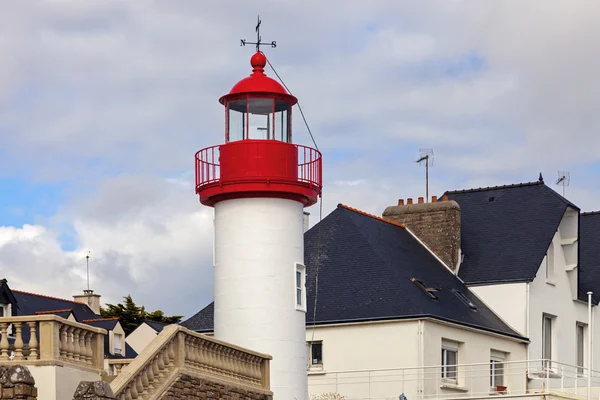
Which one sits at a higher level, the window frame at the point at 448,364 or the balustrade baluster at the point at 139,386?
the balustrade baluster at the point at 139,386

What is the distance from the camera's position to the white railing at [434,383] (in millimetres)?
30547

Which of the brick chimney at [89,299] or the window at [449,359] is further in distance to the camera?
the brick chimney at [89,299]

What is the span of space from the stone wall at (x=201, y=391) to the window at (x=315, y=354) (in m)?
9.23

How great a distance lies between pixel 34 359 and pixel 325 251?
60.6 feet

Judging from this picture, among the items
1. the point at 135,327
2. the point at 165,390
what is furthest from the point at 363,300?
the point at 135,327

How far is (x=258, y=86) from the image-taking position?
82.3 ft

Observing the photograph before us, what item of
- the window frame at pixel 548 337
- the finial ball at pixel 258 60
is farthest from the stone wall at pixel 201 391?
the window frame at pixel 548 337

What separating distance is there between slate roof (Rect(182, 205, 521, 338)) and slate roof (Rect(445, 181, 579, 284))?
3.20 feet

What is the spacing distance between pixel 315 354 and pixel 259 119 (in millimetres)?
8686

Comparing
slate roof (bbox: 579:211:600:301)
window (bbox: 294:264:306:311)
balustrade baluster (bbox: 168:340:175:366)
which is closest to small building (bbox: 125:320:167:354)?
slate roof (bbox: 579:211:600:301)

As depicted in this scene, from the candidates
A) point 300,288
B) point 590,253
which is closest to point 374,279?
point 300,288

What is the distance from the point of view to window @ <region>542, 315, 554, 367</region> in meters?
35.2

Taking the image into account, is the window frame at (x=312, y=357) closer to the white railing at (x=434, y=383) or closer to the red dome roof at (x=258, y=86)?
the white railing at (x=434, y=383)

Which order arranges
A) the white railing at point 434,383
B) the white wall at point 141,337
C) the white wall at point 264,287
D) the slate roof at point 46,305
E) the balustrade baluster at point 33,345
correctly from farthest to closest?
1. the white wall at point 141,337
2. the slate roof at point 46,305
3. the white railing at point 434,383
4. the white wall at point 264,287
5. the balustrade baluster at point 33,345
